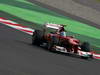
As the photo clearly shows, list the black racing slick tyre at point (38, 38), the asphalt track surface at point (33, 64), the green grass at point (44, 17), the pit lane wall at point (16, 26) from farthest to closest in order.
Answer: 1. the green grass at point (44, 17)
2. the pit lane wall at point (16, 26)
3. the black racing slick tyre at point (38, 38)
4. the asphalt track surface at point (33, 64)

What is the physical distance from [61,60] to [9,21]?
285 inches

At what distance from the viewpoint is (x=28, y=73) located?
9.44 m

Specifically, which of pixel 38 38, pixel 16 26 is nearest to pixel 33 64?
pixel 38 38

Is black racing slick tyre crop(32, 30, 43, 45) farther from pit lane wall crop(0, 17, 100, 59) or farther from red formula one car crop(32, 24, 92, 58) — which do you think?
pit lane wall crop(0, 17, 100, 59)

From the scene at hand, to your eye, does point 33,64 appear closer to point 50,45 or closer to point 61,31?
point 50,45

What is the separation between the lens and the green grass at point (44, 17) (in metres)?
20.7

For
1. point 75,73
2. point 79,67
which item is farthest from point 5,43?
point 75,73

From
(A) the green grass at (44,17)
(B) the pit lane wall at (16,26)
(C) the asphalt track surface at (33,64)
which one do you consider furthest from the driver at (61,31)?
(A) the green grass at (44,17)

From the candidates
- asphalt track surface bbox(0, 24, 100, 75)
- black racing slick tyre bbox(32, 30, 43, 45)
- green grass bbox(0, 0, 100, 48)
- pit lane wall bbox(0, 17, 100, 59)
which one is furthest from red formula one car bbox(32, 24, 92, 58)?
green grass bbox(0, 0, 100, 48)

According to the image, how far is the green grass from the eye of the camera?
20673 mm

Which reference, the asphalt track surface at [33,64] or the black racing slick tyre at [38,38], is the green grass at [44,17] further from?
the asphalt track surface at [33,64]

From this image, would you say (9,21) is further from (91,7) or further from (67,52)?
(91,7)

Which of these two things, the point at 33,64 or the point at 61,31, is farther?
the point at 61,31

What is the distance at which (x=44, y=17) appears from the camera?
73.0ft
